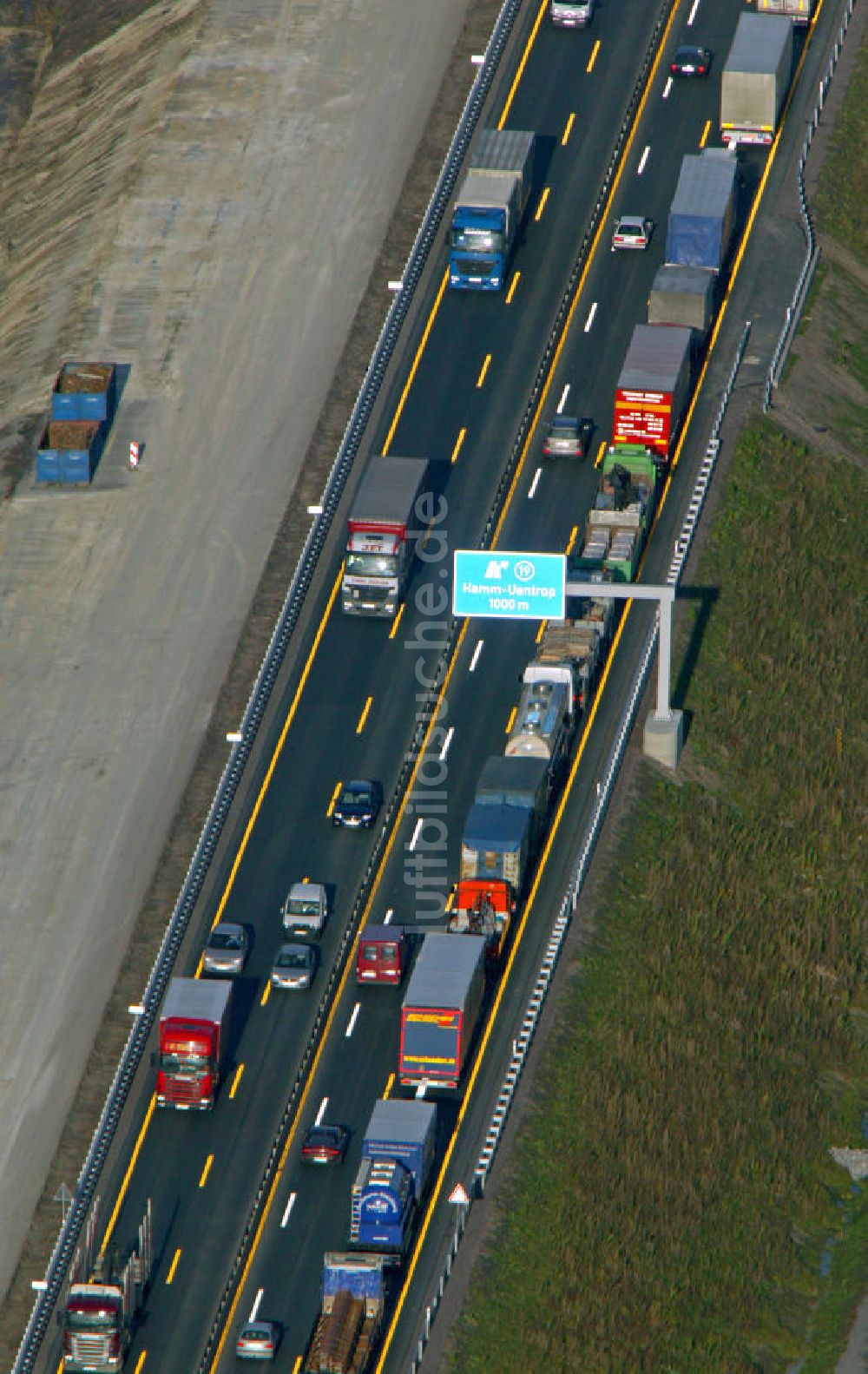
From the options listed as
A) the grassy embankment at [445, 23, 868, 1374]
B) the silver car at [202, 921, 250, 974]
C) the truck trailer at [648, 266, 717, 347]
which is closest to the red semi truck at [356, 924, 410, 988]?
the silver car at [202, 921, 250, 974]

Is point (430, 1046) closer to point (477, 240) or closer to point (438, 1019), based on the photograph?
point (438, 1019)

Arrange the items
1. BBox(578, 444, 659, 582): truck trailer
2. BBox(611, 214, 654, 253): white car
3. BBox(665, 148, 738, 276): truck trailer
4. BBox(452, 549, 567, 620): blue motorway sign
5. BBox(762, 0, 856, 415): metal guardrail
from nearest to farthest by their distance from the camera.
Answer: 1. BBox(452, 549, 567, 620): blue motorway sign
2. BBox(578, 444, 659, 582): truck trailer
3. BBox(762, 0, 856, 415): metal guardrail
4. BBox(665, 148, 738, 276): truck trailer
5. BBox(611, 214, 654, 253): white car

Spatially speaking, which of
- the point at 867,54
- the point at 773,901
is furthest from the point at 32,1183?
the point at 867,54

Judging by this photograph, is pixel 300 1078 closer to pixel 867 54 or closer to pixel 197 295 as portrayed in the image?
pixel 197 295

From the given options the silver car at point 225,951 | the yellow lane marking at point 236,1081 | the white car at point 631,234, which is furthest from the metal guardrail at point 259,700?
the white car at point 631,234

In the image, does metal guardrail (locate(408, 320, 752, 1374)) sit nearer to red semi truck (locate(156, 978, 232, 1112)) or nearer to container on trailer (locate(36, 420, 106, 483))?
red semi truck (locate(156, 978, 232, 1112))
